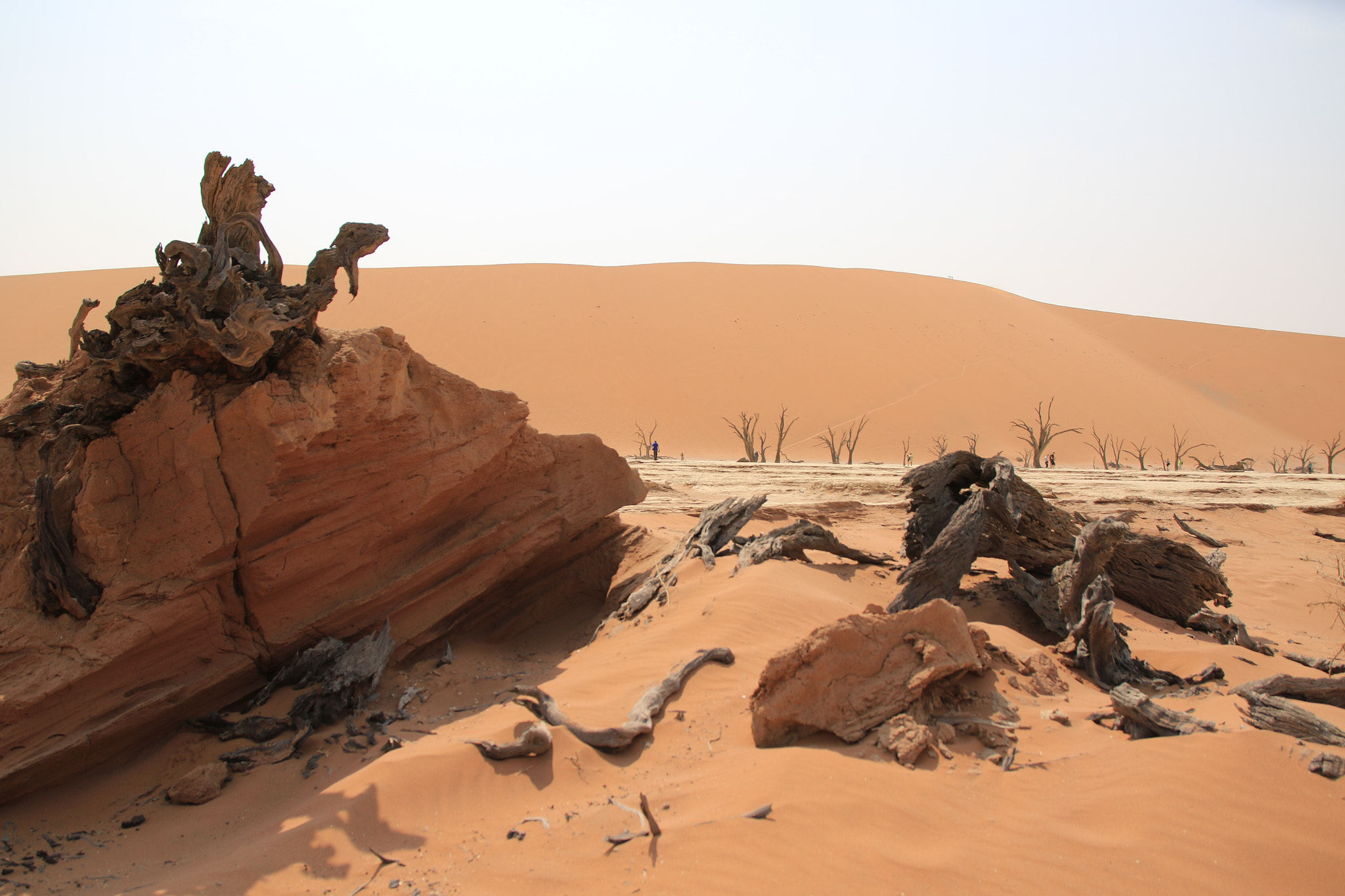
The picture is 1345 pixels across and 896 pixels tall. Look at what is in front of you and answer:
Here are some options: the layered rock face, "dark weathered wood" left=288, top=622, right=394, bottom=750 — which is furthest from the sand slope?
the layered rock face

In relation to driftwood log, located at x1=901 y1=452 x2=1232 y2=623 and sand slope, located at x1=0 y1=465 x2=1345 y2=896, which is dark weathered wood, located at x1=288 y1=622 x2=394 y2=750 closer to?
sand slope, located at x1=0 y1=465 x2=1345 y2=896

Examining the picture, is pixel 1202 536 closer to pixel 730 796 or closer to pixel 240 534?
pixel 730 796

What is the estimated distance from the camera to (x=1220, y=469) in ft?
74.7

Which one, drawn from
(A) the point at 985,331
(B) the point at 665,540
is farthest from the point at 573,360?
(B) the point at 665,540

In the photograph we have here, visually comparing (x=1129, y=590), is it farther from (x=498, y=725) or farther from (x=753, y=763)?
(x=498, y=725)

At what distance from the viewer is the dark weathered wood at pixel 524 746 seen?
3.81 metres

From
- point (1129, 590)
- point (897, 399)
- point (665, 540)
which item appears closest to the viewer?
point (1129, 590)

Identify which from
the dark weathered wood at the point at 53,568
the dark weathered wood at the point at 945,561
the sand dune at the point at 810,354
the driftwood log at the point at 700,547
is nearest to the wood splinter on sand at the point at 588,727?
the driftwood log at the point at 700,547

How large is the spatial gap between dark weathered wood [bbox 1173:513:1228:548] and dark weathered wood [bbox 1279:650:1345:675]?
490cm

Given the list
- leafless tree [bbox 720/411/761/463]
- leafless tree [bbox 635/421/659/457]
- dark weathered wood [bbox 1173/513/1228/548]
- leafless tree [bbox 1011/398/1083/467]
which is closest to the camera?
dark weathered wood [bbox 1173/513/1228/548]

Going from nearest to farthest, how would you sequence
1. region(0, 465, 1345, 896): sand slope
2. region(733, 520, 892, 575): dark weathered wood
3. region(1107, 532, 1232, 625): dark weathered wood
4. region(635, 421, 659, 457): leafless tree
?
region(0, 465, 1345, 896): sand slope → region(1107, 532, 1232, 625): dark weathered wood → region(733, 520, 892, 575): dark weathered wood → region(635, 421, 659, 457): leafless tree

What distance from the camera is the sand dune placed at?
40500mm

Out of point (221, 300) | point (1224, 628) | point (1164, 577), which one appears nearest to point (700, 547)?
point (1164, 577)

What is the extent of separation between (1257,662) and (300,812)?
19.5 ft
